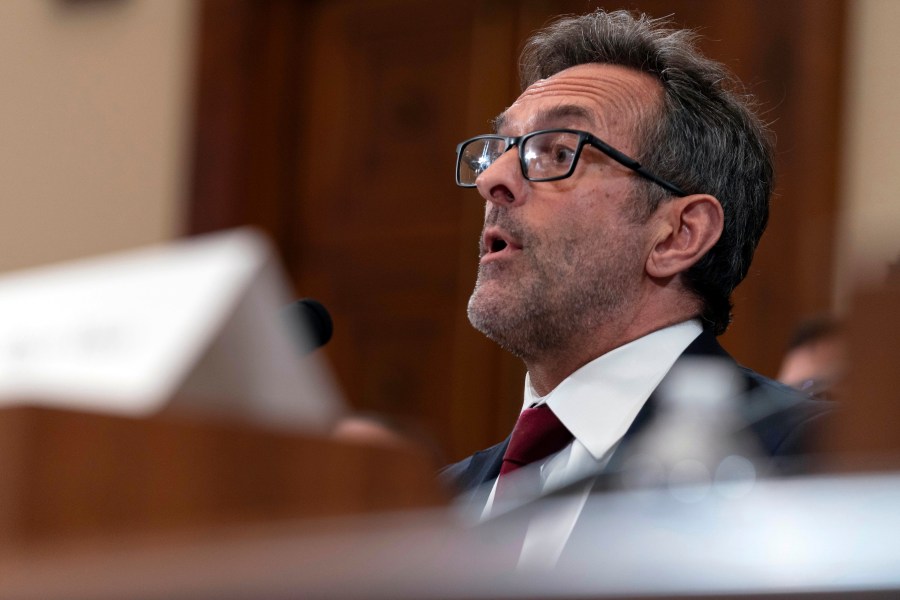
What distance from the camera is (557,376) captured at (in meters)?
1.68

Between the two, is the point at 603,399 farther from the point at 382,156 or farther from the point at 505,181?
the point at 382,156

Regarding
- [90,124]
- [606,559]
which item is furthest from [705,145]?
[90,124]

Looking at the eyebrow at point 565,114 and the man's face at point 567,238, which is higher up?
the eyebrow at point 565,114

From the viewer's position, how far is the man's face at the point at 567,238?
1.67 meters

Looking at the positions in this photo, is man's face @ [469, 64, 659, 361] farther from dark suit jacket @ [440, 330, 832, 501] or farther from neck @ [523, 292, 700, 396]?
dark suit jacket @ [440, 330, 832, 501]

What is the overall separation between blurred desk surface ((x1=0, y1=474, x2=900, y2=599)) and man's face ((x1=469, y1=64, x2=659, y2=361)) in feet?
3.79

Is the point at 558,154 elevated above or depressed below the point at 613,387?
above

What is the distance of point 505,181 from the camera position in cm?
171

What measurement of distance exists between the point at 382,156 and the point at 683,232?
168 centimetres

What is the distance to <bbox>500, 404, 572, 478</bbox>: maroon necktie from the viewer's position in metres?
1.50

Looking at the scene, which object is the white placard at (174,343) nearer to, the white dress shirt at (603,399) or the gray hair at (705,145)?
the white dress shirt at (603,399)

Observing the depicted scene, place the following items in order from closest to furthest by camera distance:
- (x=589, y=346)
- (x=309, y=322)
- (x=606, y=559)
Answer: (x=606, y=559)
(x=309, y=322)
(x=589, y=346)

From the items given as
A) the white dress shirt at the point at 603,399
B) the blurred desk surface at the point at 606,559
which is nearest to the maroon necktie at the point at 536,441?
the white dress shirt at the point at 603,399

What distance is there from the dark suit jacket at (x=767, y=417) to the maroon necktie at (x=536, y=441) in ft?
0.24
